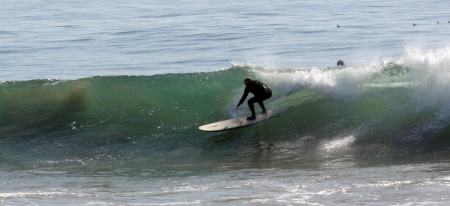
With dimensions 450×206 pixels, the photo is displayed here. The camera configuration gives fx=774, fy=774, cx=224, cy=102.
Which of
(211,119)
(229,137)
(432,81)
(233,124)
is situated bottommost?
(229,137)

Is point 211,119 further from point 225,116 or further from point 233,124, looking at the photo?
point 233,124

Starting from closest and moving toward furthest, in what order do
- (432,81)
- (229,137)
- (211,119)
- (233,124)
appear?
(233,124) < (229,137) < (432,81) < (211,119)

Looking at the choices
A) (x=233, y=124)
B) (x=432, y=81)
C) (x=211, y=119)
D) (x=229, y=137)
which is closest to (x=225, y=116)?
(x=211, y=119)

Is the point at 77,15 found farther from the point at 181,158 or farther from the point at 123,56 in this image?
the point at 181,158

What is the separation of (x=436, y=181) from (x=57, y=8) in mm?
48728

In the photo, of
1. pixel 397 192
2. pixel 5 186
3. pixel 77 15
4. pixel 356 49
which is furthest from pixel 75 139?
pixel 77 15

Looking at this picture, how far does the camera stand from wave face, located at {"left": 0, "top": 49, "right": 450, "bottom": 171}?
1527cm

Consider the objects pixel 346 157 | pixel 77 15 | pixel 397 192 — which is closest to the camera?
pixel 397 192

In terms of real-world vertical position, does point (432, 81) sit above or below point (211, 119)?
above

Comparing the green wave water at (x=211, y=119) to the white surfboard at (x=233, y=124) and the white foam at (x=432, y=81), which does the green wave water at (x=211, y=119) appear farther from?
the white surfboard at (x=233, y=124)

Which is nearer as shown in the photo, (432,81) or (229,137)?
(229,137)

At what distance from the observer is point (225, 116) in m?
17.3

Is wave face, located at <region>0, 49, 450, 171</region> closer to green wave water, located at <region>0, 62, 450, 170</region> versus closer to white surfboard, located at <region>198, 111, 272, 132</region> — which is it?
green wave water, located at <region>0, 62, 450, 170</region>

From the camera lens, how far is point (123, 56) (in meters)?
32.1
